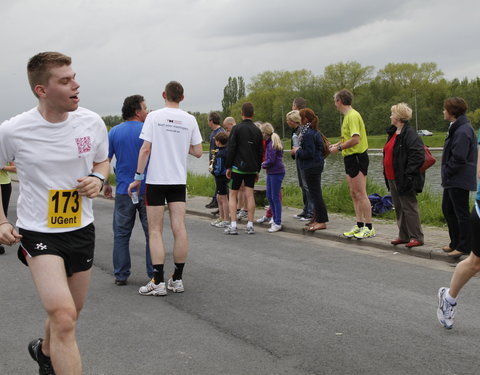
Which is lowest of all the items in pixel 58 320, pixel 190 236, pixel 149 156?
pixel 190 236

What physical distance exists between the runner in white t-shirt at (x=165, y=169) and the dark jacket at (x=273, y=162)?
407 cm

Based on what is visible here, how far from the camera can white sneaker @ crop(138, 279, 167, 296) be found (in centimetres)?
636

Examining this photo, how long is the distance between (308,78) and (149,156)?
346 ft

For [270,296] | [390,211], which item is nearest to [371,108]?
[390,211]

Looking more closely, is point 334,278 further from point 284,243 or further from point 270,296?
point 284,243

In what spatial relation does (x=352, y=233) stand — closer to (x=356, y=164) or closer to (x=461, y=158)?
(x=356, y=164)

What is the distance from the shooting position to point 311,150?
9.91m

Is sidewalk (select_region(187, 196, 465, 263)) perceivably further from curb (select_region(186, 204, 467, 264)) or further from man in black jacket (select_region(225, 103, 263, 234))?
man in black jacket (select_region(225, 103, 263, 234))

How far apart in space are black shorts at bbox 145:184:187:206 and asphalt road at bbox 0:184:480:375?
1008mm

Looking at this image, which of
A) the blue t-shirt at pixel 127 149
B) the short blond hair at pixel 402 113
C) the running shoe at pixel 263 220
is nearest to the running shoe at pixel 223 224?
the running shoe at pixel 263 220

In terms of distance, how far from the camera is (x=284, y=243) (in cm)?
936

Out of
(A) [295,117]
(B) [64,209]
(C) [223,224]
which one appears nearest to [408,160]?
(A) [295,117]

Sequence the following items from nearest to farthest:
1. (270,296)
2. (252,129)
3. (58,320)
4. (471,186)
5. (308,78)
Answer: (58,320) → (270,296) → (471,186) → (252,129) → (308,78)

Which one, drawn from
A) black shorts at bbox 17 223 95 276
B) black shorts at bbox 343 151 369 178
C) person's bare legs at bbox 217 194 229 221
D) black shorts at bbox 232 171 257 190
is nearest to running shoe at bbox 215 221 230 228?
person's bare legs at bbox 217 194 229 221
